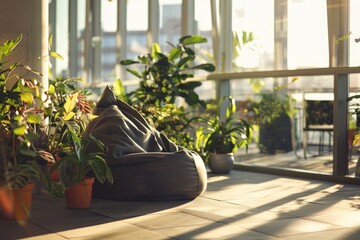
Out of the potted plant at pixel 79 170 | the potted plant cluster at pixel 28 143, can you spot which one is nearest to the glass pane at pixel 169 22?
the potted plant cluster at pixel 28 143

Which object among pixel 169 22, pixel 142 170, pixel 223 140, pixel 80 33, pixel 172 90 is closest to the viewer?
pixel 142 170

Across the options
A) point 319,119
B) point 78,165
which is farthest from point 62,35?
point 78,165

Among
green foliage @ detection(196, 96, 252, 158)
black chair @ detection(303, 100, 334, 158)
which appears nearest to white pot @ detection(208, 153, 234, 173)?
green foliage @ detection(196, 96, 252, 158)

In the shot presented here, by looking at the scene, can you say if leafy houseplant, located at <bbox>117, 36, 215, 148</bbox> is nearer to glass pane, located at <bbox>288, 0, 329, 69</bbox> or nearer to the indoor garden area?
the indoor garden area

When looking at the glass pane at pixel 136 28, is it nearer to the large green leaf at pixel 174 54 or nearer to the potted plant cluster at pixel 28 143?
the large green leaf at pixel 174 54

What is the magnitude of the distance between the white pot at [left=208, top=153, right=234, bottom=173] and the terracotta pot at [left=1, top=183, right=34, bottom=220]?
10.2 ft

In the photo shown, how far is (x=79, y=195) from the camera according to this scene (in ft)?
16.8

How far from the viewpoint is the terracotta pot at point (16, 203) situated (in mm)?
4691

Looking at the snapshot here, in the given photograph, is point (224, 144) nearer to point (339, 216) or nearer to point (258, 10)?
point (258, 10)

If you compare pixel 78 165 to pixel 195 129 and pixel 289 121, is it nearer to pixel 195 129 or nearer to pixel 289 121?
pixel 289 121

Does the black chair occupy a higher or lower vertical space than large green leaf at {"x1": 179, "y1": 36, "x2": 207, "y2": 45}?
lower

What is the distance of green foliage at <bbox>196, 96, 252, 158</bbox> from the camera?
760cm

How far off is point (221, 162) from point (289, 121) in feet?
2.82

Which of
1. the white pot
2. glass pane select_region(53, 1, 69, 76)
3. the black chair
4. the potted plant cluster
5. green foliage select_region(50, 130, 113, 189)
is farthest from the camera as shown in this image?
glass pane select_region(53, 1, 69, 76)
